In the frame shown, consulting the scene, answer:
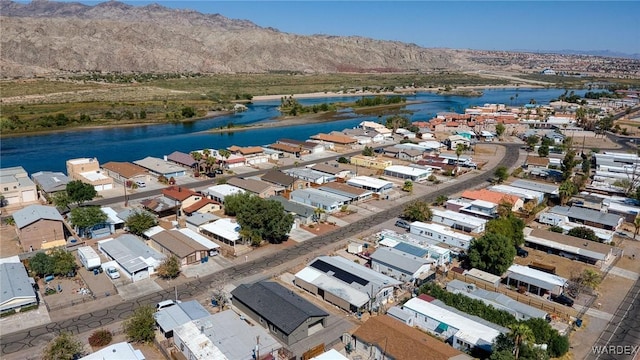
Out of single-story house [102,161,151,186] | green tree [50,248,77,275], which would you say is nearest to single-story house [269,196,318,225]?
green tree [50,248,77,275]

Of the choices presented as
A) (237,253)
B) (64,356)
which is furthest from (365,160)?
(64,356)

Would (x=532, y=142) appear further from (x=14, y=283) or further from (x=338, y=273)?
(x=14, y=283)

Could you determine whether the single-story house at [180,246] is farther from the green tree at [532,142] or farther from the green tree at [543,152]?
the green tree at [532,142]

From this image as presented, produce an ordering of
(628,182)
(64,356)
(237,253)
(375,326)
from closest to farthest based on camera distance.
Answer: (64,356) < (375,326) < (237,253) < (628,182)

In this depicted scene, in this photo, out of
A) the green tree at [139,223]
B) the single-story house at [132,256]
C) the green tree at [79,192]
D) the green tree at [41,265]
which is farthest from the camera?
the green tree at [79,192]

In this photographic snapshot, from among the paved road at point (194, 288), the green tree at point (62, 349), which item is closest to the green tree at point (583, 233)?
the paved road at point (194, 288)

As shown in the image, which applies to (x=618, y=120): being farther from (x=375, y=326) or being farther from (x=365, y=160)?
(x=375, y=326)

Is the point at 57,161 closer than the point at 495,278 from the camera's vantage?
No
